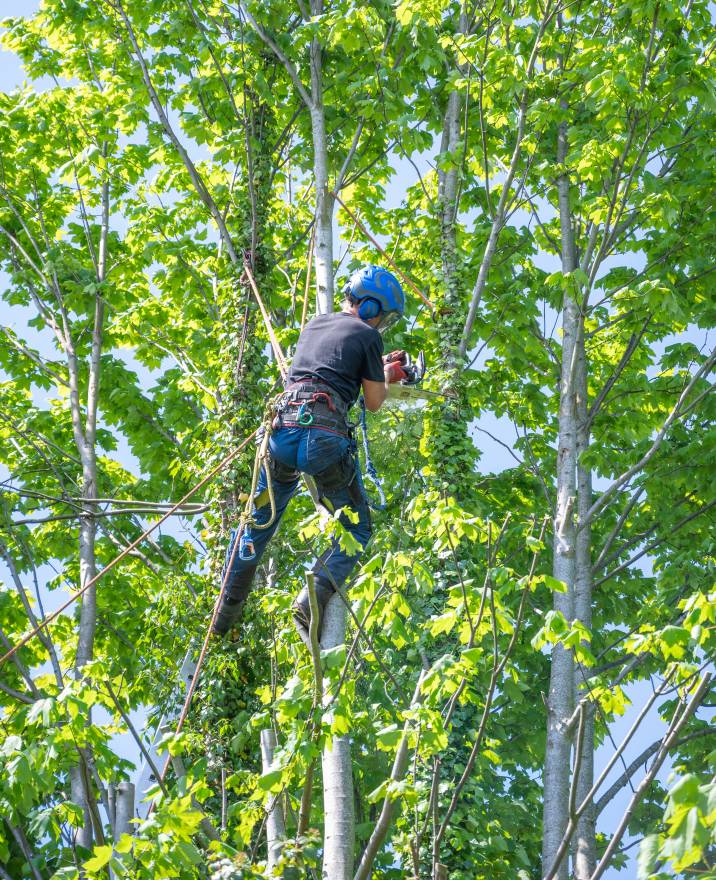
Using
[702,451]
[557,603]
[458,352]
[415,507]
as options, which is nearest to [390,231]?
[458,352]

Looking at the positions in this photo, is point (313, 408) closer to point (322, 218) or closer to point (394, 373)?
point (394, 373)

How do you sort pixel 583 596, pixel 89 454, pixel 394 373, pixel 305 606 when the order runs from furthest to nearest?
pixel 89 454 → pixel 583 596 → pixel 394 373 → pixel 305 606

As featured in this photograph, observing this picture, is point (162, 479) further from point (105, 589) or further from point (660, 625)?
point (660, 625)

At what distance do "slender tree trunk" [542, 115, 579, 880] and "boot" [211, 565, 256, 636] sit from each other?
265cm

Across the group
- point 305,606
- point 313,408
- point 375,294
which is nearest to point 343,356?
point 313,408

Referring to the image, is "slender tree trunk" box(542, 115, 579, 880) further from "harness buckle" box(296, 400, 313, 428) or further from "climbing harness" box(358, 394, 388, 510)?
"harness buckle" box(296, 400, 313, 428)

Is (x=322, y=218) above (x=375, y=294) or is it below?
above

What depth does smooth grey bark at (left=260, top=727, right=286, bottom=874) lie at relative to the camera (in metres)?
4.56

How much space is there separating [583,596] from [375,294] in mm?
5656

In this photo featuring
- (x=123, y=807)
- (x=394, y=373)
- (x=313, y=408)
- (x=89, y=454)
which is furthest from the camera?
(x=89, y=454)

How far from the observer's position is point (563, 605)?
9.82 meters

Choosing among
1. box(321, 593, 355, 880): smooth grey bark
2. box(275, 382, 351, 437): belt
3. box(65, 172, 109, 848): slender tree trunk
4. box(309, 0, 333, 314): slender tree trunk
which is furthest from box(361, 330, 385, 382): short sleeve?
box(65, 172, 109, 848): slender tree trunk

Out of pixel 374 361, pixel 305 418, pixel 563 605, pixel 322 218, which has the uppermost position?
pixel 322 218

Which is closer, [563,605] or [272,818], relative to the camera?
[272,818]
